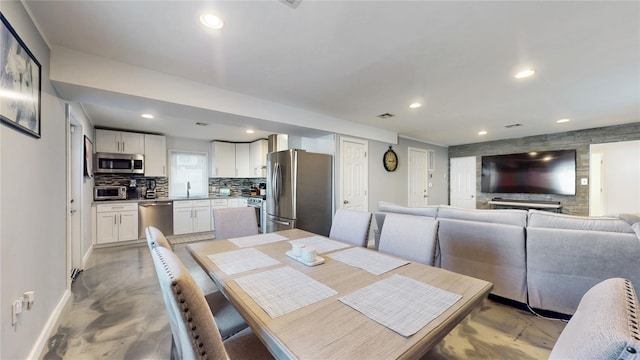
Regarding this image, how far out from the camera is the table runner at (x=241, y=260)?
4.49ft

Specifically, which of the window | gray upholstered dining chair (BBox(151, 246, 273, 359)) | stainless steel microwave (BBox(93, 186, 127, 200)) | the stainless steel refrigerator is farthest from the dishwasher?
gray upholstered dining chair (BBox(151, 246, 273, 359))

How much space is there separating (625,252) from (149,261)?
5.18 metres

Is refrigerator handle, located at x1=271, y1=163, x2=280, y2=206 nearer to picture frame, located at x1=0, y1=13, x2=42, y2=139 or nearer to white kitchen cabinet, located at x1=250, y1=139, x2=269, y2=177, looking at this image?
white kitchen cabinet, located at x1=250, y1=139, x2=269, y2=177

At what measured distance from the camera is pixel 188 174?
579 cm

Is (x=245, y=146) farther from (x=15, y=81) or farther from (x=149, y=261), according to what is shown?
(x=15, y=81)

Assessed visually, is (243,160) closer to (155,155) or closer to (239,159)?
(239,159)

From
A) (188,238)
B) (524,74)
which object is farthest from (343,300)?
(188,238)

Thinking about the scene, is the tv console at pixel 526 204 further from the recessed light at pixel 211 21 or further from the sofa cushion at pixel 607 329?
the recessed light at pixel 211 21

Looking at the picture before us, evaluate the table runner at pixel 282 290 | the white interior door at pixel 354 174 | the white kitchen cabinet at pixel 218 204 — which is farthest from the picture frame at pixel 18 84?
the white kitchen cabinet at pixel 218 204

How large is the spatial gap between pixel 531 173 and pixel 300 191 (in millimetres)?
5602

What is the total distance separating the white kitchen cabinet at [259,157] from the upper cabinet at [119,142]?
224 cm

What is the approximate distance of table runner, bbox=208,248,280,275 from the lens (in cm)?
137

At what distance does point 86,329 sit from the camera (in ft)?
6.29

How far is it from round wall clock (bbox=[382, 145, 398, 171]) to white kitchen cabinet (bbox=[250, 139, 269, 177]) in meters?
2.72
